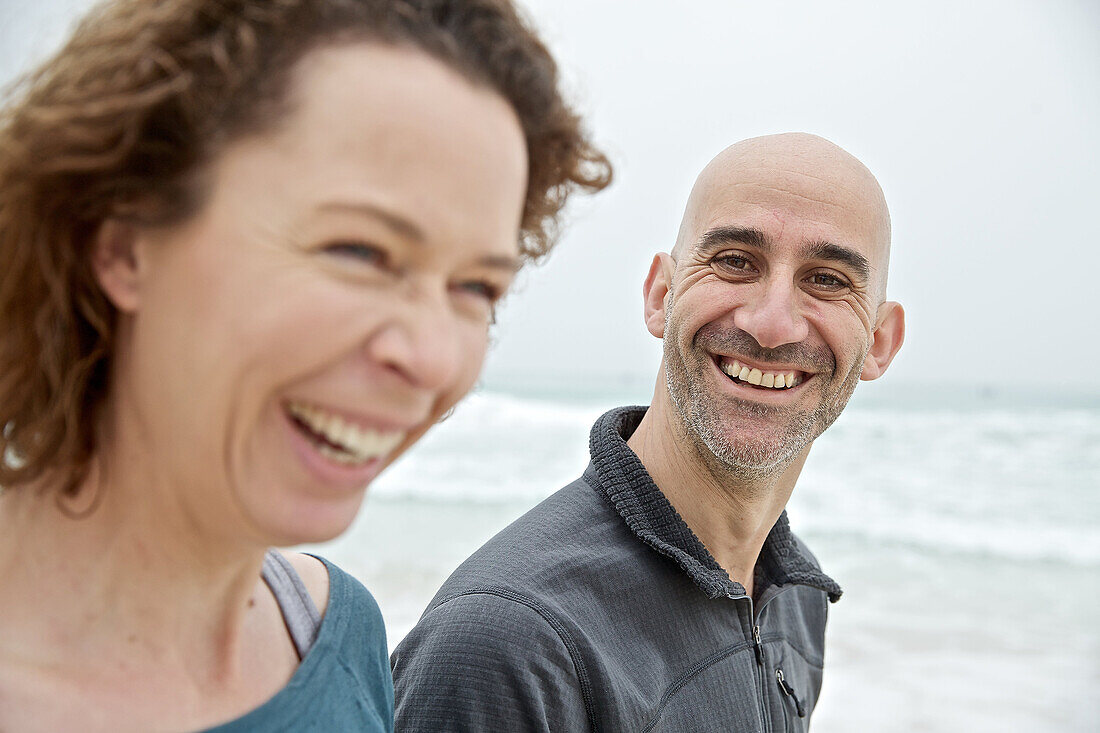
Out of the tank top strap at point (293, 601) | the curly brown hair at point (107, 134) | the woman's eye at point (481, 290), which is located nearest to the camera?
the curly brown hair at point (107, 134)

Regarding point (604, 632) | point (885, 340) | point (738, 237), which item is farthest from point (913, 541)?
point (604, 632)

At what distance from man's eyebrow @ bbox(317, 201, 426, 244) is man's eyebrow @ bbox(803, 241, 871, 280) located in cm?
139

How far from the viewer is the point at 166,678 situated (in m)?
1.05

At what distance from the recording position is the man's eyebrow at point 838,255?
2.11 metres

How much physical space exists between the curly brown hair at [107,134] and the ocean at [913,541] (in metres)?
0.58

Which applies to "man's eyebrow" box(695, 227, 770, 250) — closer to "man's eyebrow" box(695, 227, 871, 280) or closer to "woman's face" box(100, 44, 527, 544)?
"man's eyebrow" box(695, 227, 871, 280)

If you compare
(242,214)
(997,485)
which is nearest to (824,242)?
(242,214)

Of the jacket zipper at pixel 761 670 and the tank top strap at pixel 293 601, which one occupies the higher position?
the jacket zipper at pixel 761 670

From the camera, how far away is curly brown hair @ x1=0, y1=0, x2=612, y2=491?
0.91m

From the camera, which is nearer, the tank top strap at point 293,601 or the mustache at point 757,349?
the tank top strap at point 293,601

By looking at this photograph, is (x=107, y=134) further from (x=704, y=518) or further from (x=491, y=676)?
(x=704, y=518)

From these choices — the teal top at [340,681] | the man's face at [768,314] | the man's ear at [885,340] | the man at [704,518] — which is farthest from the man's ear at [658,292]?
the teal top at [340,681]

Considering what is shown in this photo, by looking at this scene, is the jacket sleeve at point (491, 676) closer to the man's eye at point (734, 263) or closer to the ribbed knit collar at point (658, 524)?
the ribbed knit collar at point (658, 524)

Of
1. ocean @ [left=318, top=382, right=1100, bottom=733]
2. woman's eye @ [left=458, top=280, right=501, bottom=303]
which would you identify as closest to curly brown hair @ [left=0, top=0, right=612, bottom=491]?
woman's eye @ [left=458, top=280, right=501, bottom=303]
